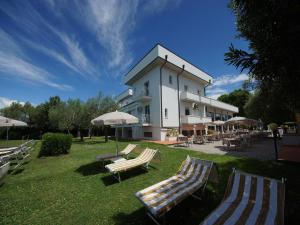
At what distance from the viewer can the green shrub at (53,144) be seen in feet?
34.1

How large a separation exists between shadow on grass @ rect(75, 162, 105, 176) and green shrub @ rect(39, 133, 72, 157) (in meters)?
4.28

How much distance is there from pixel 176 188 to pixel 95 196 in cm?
253

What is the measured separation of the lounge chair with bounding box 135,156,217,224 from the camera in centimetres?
287

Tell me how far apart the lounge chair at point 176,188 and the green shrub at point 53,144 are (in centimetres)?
958

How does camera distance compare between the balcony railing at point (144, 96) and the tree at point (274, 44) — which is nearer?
the tree at point (274, 44)

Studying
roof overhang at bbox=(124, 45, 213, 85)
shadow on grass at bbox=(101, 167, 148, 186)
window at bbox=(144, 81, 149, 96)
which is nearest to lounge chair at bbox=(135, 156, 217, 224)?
shadow on grass at bbox=(101, 167, 148, 186)

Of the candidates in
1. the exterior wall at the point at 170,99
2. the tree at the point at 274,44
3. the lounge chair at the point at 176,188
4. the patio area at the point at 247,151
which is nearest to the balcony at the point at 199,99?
the exterior wall at the point at 170,99

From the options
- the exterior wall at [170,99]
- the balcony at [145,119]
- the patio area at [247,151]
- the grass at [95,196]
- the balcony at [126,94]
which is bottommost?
the grass at [95,196]

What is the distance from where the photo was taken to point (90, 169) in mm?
7164

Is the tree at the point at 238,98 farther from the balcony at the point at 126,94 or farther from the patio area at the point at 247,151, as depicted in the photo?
the patio area at the point at 247,151

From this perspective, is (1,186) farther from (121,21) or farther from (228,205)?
(121,21)

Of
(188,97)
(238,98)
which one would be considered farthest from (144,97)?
(238,98)

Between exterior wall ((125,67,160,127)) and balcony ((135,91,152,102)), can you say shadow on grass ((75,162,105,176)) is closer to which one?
exterior wall ((125,67,160,127))

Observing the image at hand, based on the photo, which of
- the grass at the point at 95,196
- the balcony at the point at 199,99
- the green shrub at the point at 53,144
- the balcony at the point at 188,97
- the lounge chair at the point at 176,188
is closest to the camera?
the lounge chair at the point at 176,188
